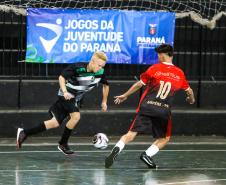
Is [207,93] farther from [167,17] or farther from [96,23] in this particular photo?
[96,23]

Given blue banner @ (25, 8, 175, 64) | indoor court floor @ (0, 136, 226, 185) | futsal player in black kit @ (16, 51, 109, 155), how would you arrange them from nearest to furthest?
indoor court floor @ (0, 136, 226, 185) < futsal player in black kit @ (16, 51, 109, 155) < blue banner @ (25, 8, 175, 64)

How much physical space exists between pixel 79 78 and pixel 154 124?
1.63 m

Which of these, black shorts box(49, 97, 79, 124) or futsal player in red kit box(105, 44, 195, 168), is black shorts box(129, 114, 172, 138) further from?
black shorts box(49, 97, 79, 124)

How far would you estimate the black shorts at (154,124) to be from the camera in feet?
36.5

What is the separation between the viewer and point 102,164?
11.6 metres

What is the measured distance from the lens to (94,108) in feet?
51.2

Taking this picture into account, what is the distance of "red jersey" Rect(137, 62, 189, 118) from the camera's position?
11.1 meters

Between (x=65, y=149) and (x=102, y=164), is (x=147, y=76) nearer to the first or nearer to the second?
(x=102, y=164)

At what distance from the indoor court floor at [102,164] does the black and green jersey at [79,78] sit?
116cm

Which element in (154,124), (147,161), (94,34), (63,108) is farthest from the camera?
(94,34)

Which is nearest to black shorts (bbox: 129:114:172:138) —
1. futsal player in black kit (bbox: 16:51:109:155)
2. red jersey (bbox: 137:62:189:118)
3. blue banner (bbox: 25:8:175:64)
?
red jersey (bbox: 137:62:189:118)

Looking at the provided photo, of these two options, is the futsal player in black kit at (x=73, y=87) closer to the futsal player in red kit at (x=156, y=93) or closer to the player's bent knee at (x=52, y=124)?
the player's bent knee at (x=52, y=124)

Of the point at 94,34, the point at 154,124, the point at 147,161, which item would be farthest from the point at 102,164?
the point at 94,34

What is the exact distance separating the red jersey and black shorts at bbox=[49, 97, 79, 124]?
158cm
